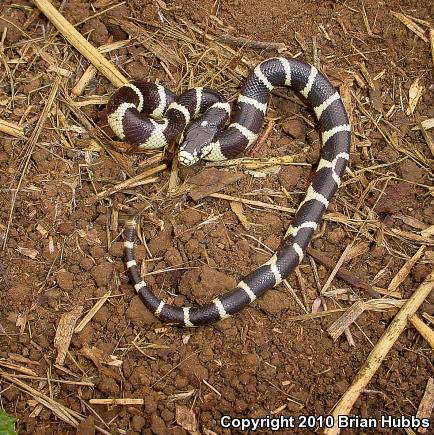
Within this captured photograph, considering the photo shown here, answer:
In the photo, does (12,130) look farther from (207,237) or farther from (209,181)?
(207,237)

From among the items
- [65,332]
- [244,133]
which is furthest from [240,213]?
[65,332]

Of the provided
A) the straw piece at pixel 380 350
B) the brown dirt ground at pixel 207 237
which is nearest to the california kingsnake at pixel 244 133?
the brown dirt ground at pixel 207 237

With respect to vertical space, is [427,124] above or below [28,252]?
above

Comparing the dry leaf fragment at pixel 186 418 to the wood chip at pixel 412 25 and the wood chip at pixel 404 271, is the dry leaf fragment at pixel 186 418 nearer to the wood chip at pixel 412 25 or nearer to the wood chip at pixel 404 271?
the wood chip at pixel 404 271

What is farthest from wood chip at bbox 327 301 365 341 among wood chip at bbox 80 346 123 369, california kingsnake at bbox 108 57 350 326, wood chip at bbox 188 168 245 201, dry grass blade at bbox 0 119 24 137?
dry grass blade at bbox 0 119 24 137

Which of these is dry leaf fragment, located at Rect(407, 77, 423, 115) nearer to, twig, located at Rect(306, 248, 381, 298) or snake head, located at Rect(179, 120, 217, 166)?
twig, located at Rect(306, 248, 381, 298)

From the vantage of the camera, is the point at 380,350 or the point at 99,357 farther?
the point at 380,350

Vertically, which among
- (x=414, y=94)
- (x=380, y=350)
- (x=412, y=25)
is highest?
(x=412, y=25)

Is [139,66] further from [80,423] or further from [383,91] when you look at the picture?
[80,423]
